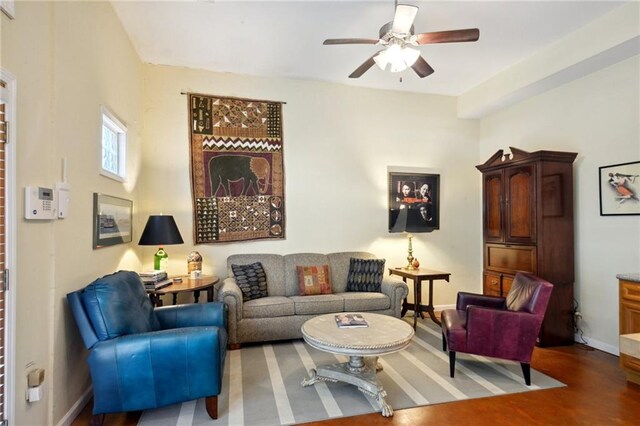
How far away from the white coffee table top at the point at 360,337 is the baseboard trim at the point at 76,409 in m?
1.60

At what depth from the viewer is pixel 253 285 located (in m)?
3.83

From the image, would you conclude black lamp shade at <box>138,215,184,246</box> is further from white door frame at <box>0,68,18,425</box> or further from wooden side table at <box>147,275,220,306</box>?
white door frame at <box>0,68,18,425</box>

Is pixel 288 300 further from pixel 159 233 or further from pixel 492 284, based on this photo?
pixel 492 284

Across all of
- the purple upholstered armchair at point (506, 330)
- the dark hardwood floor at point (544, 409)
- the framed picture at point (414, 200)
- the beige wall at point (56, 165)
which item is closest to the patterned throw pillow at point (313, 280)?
the framed picture at point (414, 200)

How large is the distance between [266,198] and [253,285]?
1.14 meters

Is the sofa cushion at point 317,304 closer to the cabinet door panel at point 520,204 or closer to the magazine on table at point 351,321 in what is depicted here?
the magazine on table at point 351,321

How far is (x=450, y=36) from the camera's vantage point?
2613mm

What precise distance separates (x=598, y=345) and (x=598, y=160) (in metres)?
1.94

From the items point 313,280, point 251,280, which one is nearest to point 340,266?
point 313,280

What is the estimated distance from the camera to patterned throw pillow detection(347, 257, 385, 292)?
4.16 metres

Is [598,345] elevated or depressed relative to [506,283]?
depressed

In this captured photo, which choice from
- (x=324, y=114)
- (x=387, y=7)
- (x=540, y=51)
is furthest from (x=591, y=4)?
(x=324, y=114)

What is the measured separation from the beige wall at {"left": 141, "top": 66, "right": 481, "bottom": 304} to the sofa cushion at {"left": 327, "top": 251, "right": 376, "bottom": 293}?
211mm

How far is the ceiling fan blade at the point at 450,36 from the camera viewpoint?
2.53 m
